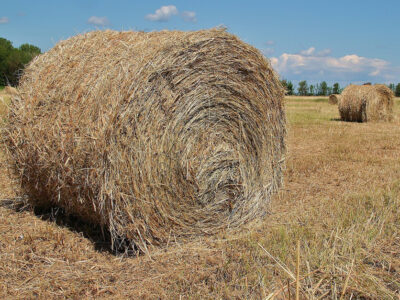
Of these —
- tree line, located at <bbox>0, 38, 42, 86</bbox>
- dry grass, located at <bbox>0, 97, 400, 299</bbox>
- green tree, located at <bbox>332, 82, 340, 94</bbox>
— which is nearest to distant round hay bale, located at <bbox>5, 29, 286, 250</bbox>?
dry grass, located at <bbox>0, 97, 400, 299</bbox>

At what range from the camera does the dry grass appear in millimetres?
3043

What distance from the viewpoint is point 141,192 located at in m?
3.93

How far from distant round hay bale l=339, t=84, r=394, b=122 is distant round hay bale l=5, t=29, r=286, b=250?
34.3ft

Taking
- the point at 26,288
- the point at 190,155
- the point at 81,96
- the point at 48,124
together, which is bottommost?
the point at 26,288

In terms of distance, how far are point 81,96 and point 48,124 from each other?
0.51 meters

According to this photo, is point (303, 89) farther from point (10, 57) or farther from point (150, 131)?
point (150, 131)

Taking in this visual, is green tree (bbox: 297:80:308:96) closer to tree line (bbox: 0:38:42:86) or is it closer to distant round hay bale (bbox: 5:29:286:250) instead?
tree line (bbox: 0:38:42:86)

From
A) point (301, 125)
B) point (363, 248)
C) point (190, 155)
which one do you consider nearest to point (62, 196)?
point (190, 155)

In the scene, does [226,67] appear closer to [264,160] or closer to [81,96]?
[264,160]

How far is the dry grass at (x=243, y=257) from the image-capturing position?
9.98 feet

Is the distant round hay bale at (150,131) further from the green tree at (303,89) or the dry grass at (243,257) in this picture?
the green tree at (303,89)

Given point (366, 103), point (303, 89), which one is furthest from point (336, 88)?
point (366, 103)

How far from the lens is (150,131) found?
4.03m

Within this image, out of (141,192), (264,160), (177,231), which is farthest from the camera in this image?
(264,160)
